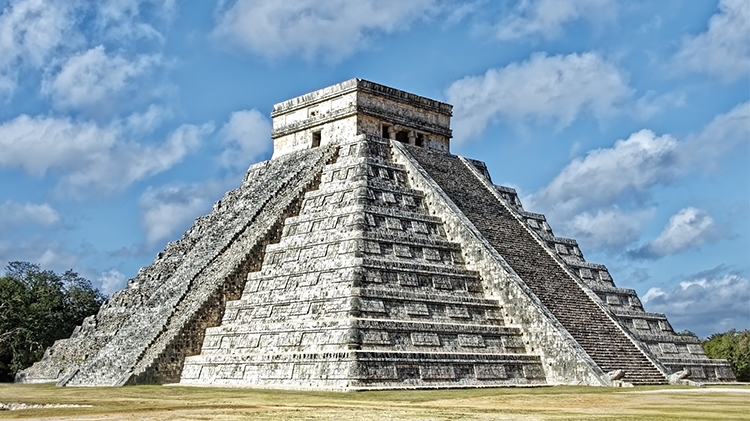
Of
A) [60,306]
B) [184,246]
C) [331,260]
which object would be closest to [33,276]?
[60,306]

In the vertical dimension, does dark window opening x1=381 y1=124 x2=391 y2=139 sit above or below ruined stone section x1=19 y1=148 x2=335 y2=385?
above

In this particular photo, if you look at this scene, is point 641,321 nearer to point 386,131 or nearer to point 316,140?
point 386,131

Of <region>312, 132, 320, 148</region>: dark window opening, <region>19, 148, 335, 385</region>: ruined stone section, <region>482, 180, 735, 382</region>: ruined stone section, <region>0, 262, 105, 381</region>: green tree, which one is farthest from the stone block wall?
<region>0, 262, 105, 381</region>: green tree

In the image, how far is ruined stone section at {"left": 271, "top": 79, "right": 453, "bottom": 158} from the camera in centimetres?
2517

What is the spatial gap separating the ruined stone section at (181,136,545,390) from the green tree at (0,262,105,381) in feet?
41.1

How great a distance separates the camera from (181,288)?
21.6 metres

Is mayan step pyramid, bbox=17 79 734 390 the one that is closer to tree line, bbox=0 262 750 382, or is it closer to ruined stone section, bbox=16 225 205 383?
ruined stone section, bbox=16 225 205 383

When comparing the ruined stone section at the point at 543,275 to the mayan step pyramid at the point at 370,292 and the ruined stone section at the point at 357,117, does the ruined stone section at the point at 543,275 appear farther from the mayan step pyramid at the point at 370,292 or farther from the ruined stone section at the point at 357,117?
the ruined stone section at the point at 357,117

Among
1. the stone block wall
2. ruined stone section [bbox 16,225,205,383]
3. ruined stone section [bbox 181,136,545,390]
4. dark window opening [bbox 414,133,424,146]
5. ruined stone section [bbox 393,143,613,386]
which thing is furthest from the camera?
dark window opening [bbox 414,133,424,146]

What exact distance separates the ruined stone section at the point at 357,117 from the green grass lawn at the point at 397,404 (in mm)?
10434

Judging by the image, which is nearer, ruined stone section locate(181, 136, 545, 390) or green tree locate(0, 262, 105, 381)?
ruined stone section locate(181, 136, 545, 390)

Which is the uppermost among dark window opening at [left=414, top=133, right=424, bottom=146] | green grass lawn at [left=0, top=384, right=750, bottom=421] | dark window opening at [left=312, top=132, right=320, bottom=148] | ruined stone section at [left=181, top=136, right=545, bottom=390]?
dark window opening at [left=414, top=133, right=424, bottom=146]

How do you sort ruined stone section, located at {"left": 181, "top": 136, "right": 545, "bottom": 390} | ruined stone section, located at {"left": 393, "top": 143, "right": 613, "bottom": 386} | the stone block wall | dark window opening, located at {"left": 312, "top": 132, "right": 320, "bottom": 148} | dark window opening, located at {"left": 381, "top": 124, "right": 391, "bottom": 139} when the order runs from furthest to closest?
dark window opening, located at {"left": 312, "top": 132, "right": 320, "bottom": 148}, dark window opening, located at {"left": 381, "top": 124, "right": 391, "bottom": 139}, the stone block wall, ruined stone section, located at {"left": 393, "top": 143, "right": 613, "bottom": 386}, ruined stone section, located at {"left": 181, "top": 136, "right": 545, "bottom": 390}

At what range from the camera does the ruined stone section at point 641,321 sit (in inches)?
886
